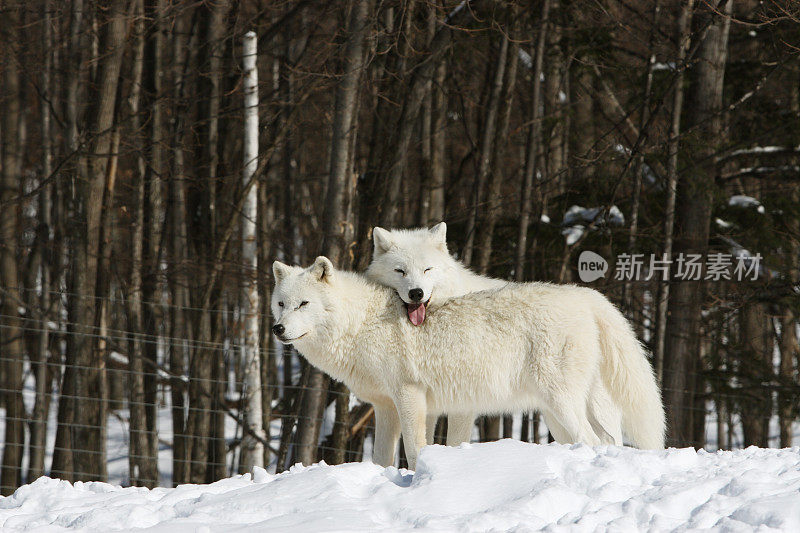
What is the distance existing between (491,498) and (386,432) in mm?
2108

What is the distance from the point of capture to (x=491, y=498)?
388 cm

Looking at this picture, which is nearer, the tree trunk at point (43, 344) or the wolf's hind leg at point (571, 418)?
the wolf's hind leg at point (571, 418)

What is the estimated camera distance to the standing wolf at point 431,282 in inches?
232

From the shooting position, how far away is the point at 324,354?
232 inches

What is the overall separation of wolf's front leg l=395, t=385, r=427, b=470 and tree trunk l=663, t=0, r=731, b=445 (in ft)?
15.5

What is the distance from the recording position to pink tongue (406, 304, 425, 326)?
19.1 ft

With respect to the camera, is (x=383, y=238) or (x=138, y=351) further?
(x=138, y=351)

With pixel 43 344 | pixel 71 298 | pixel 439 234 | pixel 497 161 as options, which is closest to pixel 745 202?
pixel 497 161

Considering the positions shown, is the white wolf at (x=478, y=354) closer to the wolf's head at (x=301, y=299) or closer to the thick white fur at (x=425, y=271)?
the wolf's head at (x=301, y=299)

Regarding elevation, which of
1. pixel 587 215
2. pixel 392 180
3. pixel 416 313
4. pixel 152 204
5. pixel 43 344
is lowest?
pixel 43 344

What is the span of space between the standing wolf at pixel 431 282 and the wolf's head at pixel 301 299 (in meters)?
0.51

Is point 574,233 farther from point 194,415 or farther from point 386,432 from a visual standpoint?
point 194,415

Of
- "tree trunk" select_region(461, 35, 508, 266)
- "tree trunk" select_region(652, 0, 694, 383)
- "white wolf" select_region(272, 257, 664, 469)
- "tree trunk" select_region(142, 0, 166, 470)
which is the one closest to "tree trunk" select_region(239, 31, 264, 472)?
"tree trunk" select_region(142, 0, 166, 470)

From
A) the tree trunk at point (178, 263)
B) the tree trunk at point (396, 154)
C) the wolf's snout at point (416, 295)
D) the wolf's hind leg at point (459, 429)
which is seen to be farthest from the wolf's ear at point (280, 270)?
the tree trunk at point (178, 263)
